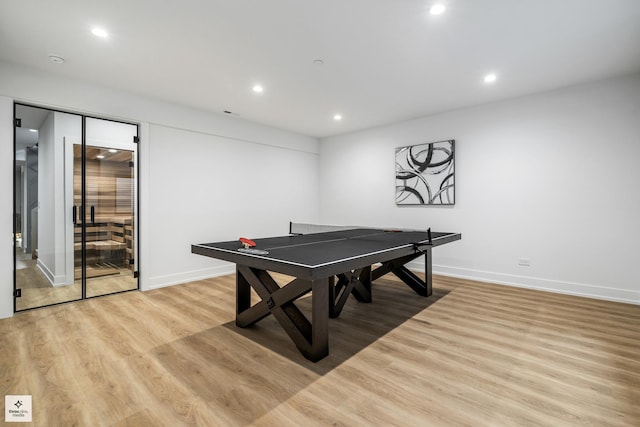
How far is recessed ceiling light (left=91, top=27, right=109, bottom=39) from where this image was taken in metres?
2.61

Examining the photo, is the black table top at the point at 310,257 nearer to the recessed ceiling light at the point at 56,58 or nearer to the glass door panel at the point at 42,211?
the glass door panel at the point at 42,211

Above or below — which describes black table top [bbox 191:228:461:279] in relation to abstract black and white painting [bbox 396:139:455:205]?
below

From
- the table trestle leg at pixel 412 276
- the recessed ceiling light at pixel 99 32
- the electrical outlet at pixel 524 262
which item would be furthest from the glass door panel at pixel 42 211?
the electrical outlet at pixel 524 262

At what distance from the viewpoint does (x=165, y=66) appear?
330 centimetres

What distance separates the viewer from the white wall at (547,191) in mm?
3635

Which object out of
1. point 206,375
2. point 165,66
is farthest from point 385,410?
point 165,66

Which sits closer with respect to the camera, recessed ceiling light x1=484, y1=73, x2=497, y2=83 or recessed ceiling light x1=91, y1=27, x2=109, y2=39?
recessed ceiling light x1=91, y1=27, x2=109, y2=39

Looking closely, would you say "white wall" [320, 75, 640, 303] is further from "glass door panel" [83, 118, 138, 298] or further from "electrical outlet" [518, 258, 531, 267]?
"glass door panel" [83, 118, 138, 298]

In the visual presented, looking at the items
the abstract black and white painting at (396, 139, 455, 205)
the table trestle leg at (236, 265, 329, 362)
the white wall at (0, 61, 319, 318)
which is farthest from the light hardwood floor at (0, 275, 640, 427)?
the abstract black and white painting at (396, 139, 455, 205)

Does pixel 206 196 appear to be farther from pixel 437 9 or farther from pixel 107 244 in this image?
pixel 437 9

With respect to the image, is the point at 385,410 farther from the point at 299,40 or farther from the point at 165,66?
the point at 165,66

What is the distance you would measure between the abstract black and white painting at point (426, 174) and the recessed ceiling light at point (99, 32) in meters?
4.48

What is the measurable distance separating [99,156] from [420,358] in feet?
14.6

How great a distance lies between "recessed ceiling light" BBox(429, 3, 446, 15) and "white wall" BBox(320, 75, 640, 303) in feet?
8.91
